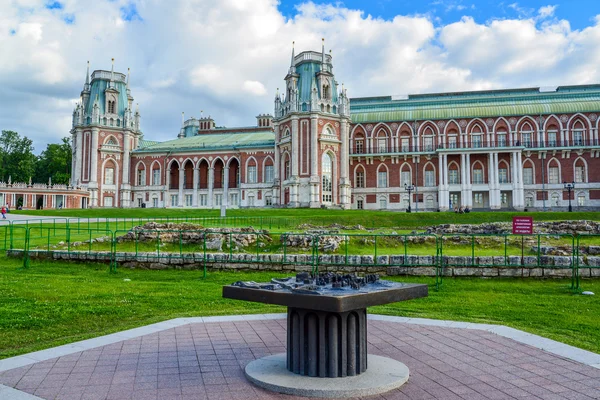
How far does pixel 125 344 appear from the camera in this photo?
24.9ft

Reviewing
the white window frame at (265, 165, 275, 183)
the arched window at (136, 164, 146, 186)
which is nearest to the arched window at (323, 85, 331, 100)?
the white window frame at (265, 165, 275, 183)

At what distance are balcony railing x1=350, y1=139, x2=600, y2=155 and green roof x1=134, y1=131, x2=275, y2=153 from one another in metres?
12.4

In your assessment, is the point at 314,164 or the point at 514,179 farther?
the point at 514,179

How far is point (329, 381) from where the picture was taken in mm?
5828

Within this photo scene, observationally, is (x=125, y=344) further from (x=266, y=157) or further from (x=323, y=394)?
(x=266, y=157)

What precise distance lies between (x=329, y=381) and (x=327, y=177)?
160ft

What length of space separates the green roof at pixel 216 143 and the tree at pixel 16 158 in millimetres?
23599

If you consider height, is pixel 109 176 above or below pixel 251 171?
below

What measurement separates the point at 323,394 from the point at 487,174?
5598cm

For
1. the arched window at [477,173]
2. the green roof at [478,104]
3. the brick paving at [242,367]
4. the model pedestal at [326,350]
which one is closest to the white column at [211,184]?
the green roof at [478,104]

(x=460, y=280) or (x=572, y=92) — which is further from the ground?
(x=572, y=92)

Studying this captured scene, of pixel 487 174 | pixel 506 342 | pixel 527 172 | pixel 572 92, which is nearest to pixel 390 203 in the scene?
pixel 487 174

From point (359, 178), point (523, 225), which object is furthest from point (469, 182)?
point (523, 225)

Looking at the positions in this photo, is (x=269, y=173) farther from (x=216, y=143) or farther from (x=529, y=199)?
(x=529, y=199)
